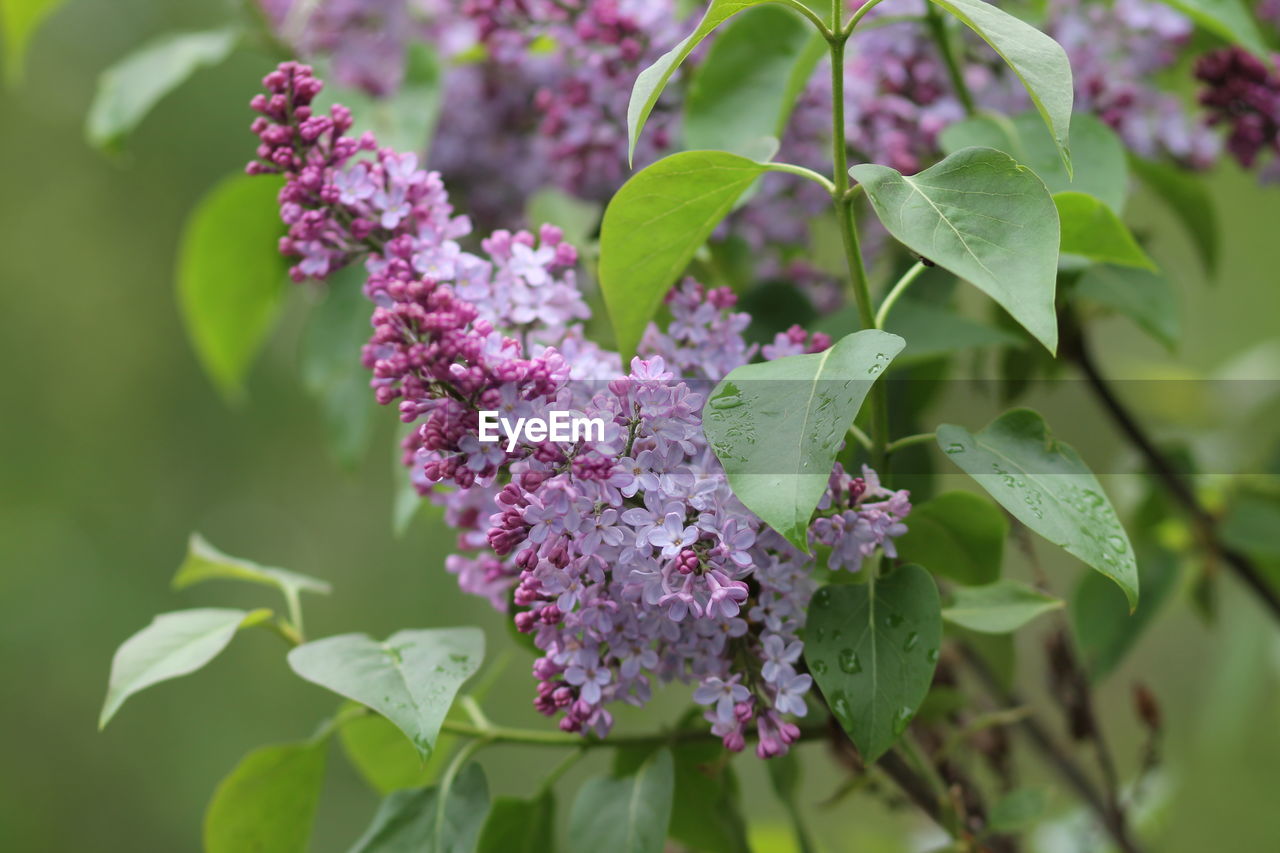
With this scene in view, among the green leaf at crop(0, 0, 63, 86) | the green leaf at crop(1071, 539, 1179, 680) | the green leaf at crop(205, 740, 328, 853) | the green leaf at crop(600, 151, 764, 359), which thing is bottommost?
the green leaf at crop(1071, 539, 1179, 680)

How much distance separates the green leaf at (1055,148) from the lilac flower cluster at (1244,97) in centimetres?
13

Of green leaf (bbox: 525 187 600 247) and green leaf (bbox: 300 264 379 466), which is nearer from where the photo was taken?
green leaf (bbox: 525 187 600 247)

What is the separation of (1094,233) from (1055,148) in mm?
98

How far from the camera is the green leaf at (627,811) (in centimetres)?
40

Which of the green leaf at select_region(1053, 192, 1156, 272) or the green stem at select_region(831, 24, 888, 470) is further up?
the green stem at select_region(831, 24, 888, 470)

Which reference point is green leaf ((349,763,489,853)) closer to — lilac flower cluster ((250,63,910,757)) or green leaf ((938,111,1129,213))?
lilac flower cluster ((250,63,910,757))

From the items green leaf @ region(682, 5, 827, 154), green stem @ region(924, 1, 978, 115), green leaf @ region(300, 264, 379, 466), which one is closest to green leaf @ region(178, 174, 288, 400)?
green leaf @ region(300, 264, 379, 466)

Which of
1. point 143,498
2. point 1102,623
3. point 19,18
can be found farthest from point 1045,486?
point 143,498

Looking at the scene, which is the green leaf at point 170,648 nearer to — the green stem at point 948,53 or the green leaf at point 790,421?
the green leaf at point 790,421

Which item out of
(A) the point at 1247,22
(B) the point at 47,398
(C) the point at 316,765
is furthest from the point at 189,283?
(B) the point at 47,398

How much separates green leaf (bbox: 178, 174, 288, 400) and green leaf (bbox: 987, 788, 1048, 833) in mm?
516

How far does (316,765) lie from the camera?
0.46 metres

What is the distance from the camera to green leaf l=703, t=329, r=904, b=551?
0.97 ft

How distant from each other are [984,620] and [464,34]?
0.53 meters
